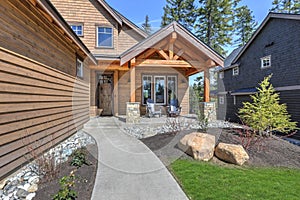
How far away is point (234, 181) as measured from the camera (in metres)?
3.46

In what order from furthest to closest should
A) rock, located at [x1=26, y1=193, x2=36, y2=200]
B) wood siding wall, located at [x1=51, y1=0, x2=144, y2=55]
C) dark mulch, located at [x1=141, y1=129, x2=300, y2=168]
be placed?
1. wood siding wall, located at [x1=51, y1=0, x2=144, y2=55]
2. dark mulch, located at [x1=141, y1=129, x2=300, y2=168]
3. rock, located at [x1=26, y1=193, x2=36, y2=200]

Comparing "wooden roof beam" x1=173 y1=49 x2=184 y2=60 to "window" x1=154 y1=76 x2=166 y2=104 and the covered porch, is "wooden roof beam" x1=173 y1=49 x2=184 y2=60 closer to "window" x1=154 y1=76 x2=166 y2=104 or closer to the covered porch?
the covered porch

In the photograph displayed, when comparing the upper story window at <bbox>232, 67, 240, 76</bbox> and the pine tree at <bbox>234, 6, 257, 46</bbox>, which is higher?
the pine tree at <bbox>234, 6, 257, 46</bbox>

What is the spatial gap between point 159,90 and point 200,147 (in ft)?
23.0

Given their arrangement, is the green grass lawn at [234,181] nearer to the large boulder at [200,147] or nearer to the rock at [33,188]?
the large boulder at [200,147]

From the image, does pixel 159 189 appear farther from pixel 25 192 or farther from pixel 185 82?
pixel 185 82

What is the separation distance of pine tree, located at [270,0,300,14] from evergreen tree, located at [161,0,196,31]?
10326 mm

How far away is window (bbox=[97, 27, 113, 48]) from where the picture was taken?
10.6 metres

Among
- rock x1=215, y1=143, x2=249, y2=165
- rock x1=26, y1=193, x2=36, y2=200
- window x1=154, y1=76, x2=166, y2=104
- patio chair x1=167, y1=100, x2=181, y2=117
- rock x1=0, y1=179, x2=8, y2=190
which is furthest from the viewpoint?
window x1=154, y1=76, x2=166, y2=104

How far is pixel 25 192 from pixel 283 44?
515 inches

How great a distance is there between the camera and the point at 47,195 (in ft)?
8.90

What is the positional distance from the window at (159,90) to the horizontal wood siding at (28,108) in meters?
5.96

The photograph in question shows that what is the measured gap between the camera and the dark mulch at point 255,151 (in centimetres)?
454

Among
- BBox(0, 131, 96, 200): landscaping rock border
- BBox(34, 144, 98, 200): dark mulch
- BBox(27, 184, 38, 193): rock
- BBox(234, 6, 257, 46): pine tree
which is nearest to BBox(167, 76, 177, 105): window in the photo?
BBox(34, 144, 98, 200): dark mulch
